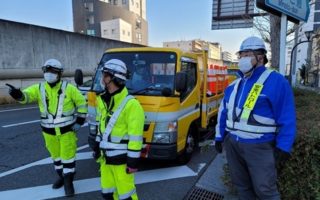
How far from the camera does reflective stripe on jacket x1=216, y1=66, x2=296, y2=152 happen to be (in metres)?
2.42

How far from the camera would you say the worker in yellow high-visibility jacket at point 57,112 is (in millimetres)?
3785

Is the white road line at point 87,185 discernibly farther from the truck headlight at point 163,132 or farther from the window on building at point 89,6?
the window on building at point 89,6

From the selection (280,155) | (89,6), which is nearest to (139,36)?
(89,6)

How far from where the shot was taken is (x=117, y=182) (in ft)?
9.35

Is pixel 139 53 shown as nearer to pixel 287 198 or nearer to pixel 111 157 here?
pixel 111 157

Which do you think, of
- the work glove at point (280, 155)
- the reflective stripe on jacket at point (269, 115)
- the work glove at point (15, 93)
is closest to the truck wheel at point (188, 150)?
the reflective stripe on jacket at point (269, 115)

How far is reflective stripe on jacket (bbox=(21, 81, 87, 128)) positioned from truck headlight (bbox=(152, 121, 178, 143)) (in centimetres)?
132

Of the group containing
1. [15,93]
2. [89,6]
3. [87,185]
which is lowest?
[87,185]

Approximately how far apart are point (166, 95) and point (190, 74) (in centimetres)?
118

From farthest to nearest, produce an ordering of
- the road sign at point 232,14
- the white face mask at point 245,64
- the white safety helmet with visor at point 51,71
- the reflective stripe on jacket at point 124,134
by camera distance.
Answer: the road sign at point 232,14 → the white safety helmet with visor at point 51,71 → the reflective stripe on jacket at point 124,134 → the white face mask at point 245,64

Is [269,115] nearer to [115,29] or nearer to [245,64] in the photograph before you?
[245,64]

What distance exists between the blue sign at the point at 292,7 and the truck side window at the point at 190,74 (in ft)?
5.87

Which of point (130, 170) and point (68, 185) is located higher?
point (130, 170)

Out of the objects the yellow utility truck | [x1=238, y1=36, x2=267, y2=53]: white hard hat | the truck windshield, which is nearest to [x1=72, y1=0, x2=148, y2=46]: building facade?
the yellow utility truck
